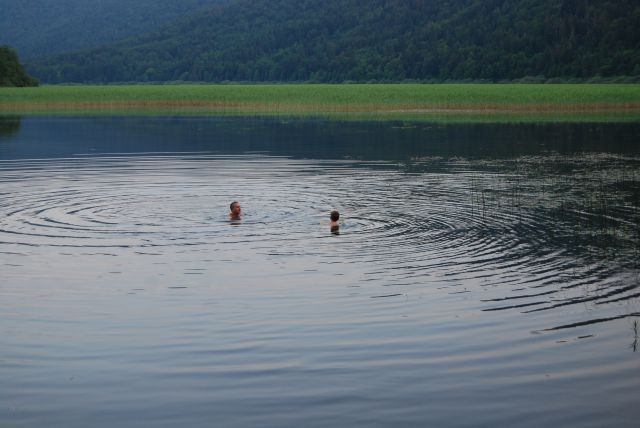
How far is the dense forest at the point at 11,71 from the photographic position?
13475 centimetres

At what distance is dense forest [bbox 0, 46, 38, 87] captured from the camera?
442 ft

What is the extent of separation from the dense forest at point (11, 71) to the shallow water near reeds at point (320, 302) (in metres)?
108

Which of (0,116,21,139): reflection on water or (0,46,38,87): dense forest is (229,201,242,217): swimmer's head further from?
(0,46,38,87): dense forest

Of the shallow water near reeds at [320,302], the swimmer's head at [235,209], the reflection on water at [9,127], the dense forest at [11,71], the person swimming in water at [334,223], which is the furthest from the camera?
the dense forest at [11,71]

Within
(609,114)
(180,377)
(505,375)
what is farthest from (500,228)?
(609,114)

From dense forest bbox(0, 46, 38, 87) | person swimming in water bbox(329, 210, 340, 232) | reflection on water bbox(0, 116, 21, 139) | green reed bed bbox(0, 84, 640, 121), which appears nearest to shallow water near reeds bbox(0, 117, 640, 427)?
person swimming in water bbox(329, 210, 340, 232)

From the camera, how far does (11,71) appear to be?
447ft

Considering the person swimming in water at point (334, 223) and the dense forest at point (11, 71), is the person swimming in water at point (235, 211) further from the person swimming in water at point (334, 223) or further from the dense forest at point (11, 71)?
the dense forest at point (11, 71)

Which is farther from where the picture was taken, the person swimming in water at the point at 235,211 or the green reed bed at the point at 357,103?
the green reed bed at the point at 357,103

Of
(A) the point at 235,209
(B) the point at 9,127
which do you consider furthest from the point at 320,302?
(B) the point at 9,127

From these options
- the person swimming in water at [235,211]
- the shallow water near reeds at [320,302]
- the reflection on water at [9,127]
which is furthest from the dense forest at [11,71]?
the person swimming in water at [235,211]

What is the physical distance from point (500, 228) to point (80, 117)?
68085mm

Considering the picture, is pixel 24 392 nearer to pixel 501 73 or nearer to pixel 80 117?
pixel 80 117

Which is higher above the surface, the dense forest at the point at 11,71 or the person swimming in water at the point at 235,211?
the dense forest at the point at 11,71
